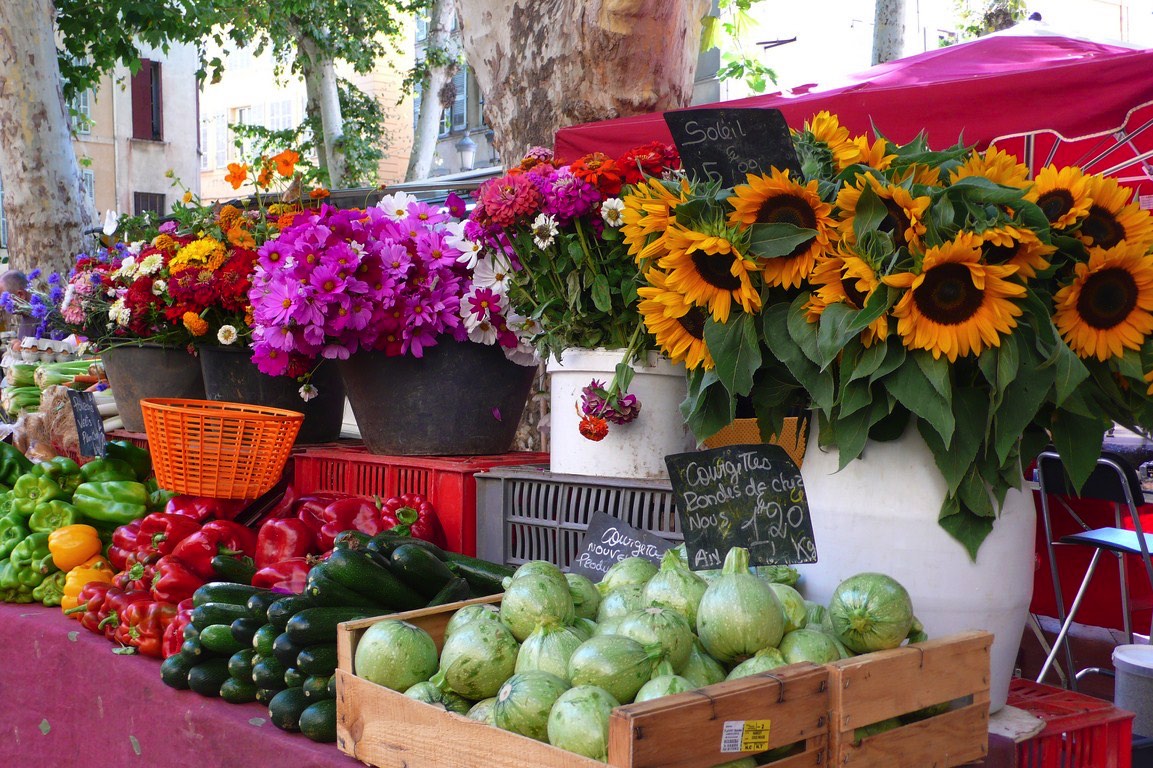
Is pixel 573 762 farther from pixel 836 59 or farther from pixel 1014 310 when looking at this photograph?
pixel 836 59

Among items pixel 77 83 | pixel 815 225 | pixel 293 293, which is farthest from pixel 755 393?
pixel 77 83

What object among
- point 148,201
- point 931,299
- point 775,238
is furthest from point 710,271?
point 148,201

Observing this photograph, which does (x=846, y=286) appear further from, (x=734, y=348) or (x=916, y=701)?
(x=916, y=701)

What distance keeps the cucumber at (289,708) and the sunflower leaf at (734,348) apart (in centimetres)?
95

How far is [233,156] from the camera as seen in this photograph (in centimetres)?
3184

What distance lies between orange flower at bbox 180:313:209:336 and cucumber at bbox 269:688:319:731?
1.64 m

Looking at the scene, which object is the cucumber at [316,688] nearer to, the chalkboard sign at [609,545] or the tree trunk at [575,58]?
the chalkboard sign at [609,545]

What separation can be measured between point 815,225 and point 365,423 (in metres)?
1.60

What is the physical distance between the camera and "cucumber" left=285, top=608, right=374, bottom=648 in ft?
6.53

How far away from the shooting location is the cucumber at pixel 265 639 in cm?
207

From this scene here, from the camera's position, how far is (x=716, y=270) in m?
1.71

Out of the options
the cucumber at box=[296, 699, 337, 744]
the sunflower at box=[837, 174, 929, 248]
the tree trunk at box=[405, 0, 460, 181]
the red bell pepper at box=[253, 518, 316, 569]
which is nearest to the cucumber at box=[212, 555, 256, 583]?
the red bell pepper at box=[253, 518, 316, 569]

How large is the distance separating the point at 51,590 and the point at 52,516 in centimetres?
39

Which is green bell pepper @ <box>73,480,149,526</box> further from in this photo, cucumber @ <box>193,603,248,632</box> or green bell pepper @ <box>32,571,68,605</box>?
cucumber @ <box>193,603,248,632</box>
